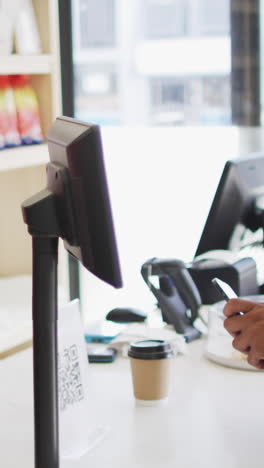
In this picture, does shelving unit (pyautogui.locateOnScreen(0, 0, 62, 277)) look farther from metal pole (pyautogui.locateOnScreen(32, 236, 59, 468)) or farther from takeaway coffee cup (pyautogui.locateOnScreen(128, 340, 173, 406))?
metal pole (pyautogui.locateOnScreen(32, 236, 59, 468))

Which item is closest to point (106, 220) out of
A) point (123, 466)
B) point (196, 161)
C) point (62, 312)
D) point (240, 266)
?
point (62, 312)

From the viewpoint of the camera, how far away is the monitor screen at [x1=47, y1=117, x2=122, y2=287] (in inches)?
42.3

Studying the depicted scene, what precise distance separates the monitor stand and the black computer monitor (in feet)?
3.46

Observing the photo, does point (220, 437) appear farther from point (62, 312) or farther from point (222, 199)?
point (222, 199)

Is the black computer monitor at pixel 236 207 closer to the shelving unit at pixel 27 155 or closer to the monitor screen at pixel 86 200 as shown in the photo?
the shelving unit at pixel 27 155

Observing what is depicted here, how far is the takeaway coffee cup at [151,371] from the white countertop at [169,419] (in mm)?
23

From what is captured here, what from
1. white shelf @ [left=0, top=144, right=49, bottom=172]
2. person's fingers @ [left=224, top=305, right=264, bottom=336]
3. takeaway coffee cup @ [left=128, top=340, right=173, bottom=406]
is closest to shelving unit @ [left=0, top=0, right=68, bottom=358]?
white shelf @ [left=0, top=144, right=49, bottom=172]

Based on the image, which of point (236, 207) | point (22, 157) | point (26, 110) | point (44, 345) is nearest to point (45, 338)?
point (44, 345)

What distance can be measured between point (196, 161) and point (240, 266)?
78.8 inches

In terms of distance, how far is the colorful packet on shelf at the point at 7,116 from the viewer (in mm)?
2397

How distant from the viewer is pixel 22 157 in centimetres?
243

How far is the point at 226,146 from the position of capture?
4012 millimetres

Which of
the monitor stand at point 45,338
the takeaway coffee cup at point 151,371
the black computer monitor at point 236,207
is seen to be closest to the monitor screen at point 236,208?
the black computer monitor at point 236,207

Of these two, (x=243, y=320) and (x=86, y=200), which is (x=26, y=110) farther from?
(x=86, y=200)
